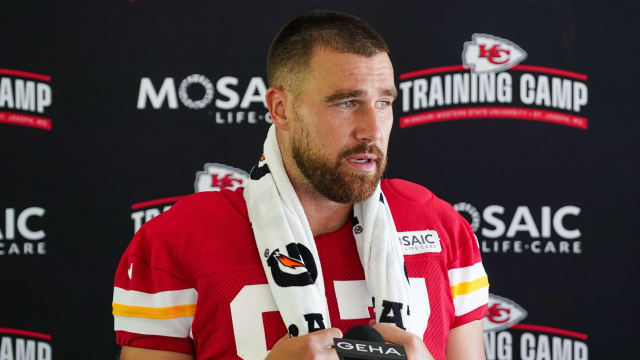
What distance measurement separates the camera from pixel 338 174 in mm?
1224

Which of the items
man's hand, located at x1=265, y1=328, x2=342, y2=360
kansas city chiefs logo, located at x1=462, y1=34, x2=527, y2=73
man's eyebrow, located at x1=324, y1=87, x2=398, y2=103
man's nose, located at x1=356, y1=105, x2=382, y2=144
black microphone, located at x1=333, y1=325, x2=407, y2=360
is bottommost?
man's hand, located at x1=265, y1=328, x2=342, y2=360

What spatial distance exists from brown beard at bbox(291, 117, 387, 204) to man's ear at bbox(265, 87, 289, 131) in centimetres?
6

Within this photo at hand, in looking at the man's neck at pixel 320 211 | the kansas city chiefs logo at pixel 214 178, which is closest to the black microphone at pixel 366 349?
the man's neck at pixel 320 211

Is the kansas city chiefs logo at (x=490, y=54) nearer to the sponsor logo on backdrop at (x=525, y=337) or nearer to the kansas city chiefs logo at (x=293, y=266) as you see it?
the sponsor logo on backdrop at (x=525, y=337)

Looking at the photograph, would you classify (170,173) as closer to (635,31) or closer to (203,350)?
(203,350)

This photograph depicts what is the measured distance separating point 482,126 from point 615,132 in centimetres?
41

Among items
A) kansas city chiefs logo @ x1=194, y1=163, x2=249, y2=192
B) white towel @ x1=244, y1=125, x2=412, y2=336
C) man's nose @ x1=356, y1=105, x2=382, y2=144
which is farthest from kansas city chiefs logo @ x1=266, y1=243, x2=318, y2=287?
kansas city chiefs logo @ x1=194, y1=163, x2=249, y2=192

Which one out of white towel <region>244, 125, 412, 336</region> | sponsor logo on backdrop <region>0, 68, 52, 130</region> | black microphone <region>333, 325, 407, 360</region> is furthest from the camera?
sponsor logo on backdrop <region>0, 68, 52, 130</region>

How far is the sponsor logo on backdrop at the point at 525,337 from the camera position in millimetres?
2078

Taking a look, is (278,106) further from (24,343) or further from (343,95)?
(24,343)

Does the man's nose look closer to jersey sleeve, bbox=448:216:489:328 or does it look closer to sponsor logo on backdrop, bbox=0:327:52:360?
jersey sleeve, bbox=448:216:489:328

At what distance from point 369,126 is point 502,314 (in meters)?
1.14

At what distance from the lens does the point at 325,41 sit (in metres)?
1.24

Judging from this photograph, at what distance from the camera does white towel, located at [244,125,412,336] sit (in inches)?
45.4
